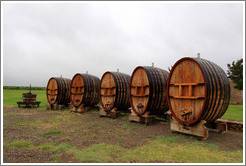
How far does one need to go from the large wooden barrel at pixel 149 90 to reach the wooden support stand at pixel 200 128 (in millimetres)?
1634

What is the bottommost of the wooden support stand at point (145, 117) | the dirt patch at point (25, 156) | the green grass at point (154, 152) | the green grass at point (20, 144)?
the green grass at point (20, 144)

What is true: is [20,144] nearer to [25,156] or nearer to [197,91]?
[25,156]

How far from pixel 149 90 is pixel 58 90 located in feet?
28.9

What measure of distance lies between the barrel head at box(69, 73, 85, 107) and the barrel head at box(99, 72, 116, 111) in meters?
1.99

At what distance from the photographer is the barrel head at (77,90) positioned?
38.0 feet

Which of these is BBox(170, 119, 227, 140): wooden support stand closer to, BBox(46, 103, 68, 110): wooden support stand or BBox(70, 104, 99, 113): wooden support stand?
BBox(70, 104, 99, 113): wooden support stand

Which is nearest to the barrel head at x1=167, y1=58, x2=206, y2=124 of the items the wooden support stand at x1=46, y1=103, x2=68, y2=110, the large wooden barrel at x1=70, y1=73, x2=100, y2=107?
the large wooden barrel at x1=70, y1=73, x2=100, y2=107

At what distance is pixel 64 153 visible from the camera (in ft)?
13.6

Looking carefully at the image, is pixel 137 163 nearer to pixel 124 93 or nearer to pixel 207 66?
pixel 207 66

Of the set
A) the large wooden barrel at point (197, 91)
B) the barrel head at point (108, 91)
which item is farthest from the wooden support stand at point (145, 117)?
the barrel head at point (108, 91)

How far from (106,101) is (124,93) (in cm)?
119

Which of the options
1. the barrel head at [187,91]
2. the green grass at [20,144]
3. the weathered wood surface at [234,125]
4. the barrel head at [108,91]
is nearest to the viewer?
the green grass at [20,144]

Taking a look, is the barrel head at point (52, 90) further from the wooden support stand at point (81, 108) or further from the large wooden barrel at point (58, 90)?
the wooden support stand at point (81, 108)

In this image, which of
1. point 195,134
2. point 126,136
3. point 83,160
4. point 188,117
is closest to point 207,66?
point 188,117
